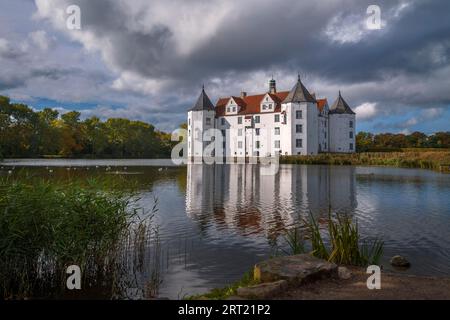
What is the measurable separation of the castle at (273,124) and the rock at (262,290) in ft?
187

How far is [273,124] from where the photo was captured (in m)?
65.8

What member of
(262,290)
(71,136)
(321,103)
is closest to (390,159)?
(321,103)

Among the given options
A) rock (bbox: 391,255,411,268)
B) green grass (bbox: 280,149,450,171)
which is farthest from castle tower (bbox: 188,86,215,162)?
rock (bbox: 391,255,411,268)

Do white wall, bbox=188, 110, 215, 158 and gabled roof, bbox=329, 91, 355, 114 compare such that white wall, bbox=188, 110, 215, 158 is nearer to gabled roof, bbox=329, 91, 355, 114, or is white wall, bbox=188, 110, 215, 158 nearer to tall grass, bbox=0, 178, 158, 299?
gabled roof, bbox=329, 91, 355, 114

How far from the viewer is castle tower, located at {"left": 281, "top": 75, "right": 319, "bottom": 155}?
61838 millimetres

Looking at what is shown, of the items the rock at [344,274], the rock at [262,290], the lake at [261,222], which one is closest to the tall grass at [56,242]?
the lake at [261,222]

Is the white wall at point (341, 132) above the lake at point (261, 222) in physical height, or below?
above

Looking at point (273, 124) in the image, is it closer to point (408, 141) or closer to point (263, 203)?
point (408, 141)

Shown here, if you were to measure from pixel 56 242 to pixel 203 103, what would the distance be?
64846mm

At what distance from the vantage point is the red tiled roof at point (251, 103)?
67.2m

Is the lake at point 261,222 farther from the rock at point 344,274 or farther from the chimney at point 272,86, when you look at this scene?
the chimney at point 272,86

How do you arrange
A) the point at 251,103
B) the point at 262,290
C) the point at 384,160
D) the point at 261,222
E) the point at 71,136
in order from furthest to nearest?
the point at 71,136 → the point at 251,103 → the point at 384,160 → the point at 261,222 → the point at 262,290

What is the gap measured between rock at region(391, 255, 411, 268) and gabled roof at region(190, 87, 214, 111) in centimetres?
6309
